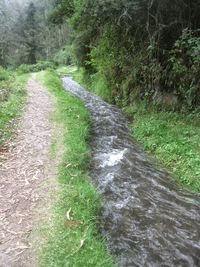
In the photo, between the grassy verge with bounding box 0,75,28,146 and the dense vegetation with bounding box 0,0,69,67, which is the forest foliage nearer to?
the grassy verge with bounding box 0,75,28,146

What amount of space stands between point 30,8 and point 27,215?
204 feet

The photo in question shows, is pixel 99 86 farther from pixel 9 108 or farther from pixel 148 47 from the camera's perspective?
pixel 148 47

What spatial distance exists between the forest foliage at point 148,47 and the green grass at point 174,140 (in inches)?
26.2

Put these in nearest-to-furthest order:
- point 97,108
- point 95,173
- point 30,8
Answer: point 95,173 → point 97,108 → point 30,8

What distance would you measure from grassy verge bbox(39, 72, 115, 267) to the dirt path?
1.05ft

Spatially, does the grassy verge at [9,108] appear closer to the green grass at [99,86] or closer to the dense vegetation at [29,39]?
the green grass at [99,86]

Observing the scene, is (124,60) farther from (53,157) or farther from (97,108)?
(53,157)

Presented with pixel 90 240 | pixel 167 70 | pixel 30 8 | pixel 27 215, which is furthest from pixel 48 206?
pixel 30 8

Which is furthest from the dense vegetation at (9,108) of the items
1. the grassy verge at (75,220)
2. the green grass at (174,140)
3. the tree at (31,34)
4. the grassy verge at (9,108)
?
the tree at (31,34)

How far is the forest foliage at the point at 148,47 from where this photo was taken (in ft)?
32.6

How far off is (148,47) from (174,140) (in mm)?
3706

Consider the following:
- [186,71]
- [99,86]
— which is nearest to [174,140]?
[186,71]

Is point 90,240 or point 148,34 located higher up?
point 148,34

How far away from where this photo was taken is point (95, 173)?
300 inches
